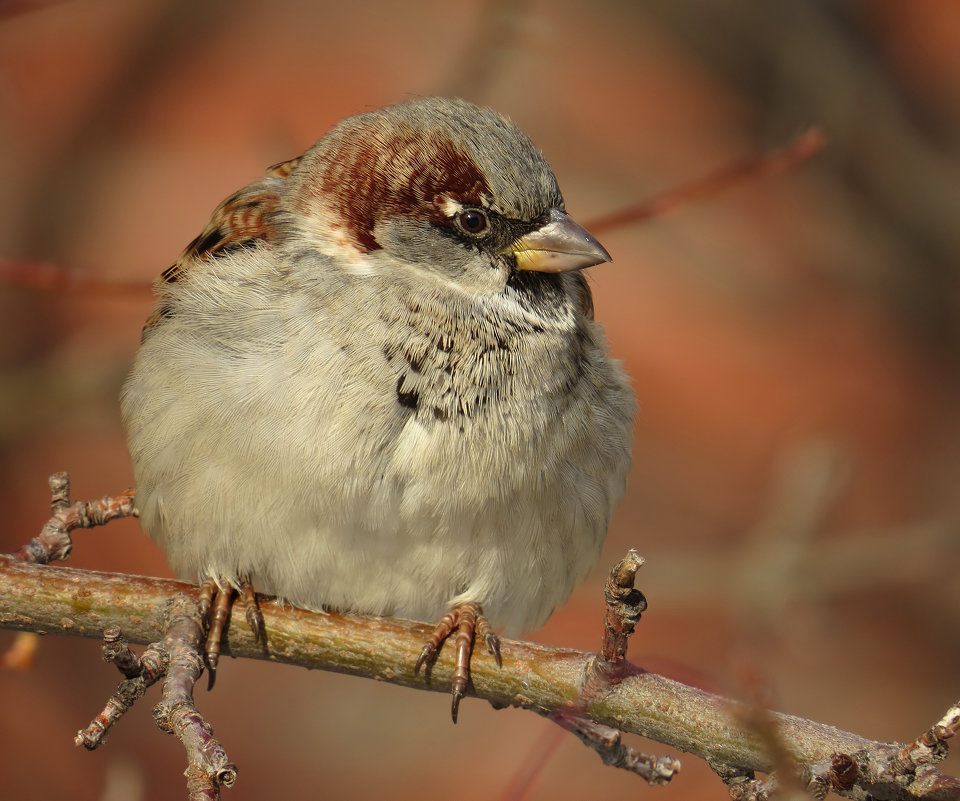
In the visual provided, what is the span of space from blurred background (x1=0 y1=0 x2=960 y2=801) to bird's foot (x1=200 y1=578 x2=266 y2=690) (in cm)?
211

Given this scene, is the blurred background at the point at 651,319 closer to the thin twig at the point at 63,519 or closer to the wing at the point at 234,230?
the wing at the point at 234,230

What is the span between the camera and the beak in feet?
8.11

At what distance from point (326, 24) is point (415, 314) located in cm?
462

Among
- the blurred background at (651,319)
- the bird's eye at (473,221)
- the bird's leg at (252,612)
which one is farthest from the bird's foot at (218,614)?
the blurred background at (651,319)

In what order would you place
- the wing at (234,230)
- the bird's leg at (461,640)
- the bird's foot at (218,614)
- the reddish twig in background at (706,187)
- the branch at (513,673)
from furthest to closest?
the reddish twig in background at (706,187)
the wing at (234,230)
the bird's foot at (218,614)
the bird's leg at (461,640)
the branch at (513,673)

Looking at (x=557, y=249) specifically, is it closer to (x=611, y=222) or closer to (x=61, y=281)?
(x=611, y=222)

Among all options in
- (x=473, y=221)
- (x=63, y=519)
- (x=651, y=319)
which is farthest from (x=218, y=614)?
(x=651, y=319)

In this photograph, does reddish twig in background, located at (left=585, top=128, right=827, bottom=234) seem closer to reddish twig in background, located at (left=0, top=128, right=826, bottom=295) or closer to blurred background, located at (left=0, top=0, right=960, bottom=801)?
reddish twig in background, located at (left=0, top=128, right=826, bottom=295)

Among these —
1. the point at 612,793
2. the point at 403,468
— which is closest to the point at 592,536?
the point at 403,468

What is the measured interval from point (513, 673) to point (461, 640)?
167 mm

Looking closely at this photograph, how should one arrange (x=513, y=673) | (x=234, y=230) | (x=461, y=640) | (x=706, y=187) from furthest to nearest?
(x=706, y=187), (x=234, y=230), (x=461, y=640), (x=513, y=673)

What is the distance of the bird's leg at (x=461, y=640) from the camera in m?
2.33

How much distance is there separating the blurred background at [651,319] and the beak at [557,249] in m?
1.96

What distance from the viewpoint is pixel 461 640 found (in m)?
2.39
